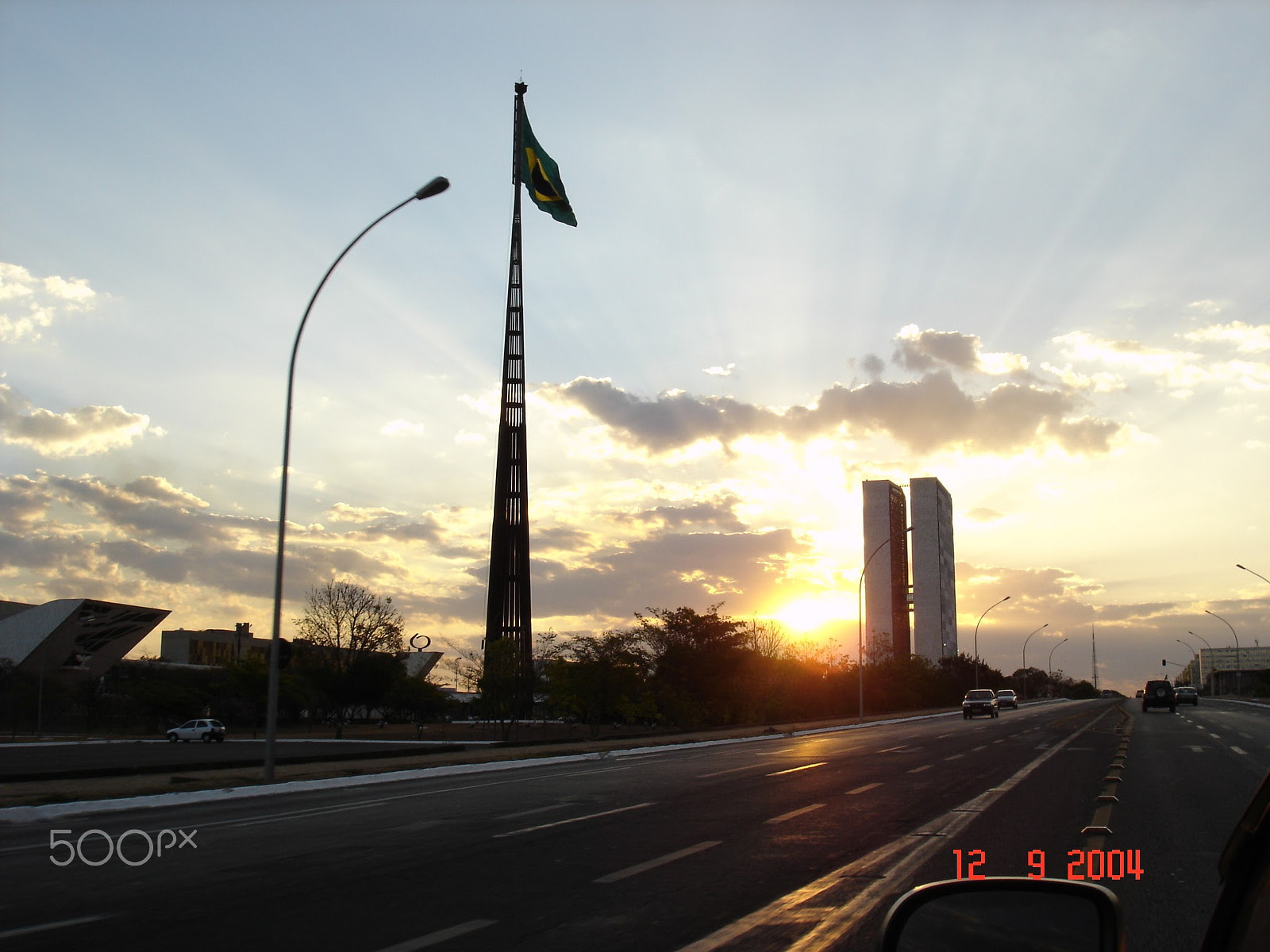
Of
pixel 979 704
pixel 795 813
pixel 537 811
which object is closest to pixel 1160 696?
pixel 979 704

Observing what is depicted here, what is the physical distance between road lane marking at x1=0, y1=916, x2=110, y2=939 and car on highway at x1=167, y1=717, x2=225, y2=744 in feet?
183

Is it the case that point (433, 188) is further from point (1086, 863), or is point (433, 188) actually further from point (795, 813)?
point (1086, 863)

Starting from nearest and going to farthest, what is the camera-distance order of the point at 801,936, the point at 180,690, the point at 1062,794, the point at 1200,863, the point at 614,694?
the point at 801,936 < the point at 1200,863 < the point at 1062,794 < the point at 614,694 < the point at 180,690

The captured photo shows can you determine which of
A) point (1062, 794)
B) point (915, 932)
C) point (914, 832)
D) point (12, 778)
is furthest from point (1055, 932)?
point (12, 778)

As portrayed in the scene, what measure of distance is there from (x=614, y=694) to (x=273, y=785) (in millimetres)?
36050

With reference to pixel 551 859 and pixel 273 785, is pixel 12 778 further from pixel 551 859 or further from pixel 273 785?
pixel 551 859

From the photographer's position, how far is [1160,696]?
6825cm

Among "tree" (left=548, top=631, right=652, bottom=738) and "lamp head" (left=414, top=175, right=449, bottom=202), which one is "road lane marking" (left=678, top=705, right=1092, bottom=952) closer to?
"lamp head" (left=414, top=175, right=449, bottom=202)

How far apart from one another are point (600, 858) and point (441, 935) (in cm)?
395

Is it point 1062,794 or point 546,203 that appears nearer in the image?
point 1062,794

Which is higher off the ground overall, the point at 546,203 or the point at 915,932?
the point at 546,203

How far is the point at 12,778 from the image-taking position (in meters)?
23.8

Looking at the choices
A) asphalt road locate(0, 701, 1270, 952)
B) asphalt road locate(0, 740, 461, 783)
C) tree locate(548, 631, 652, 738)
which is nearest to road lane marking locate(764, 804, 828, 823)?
asphalt road locate(0, 701, 1270, 952)

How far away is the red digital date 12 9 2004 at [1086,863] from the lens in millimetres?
10039
